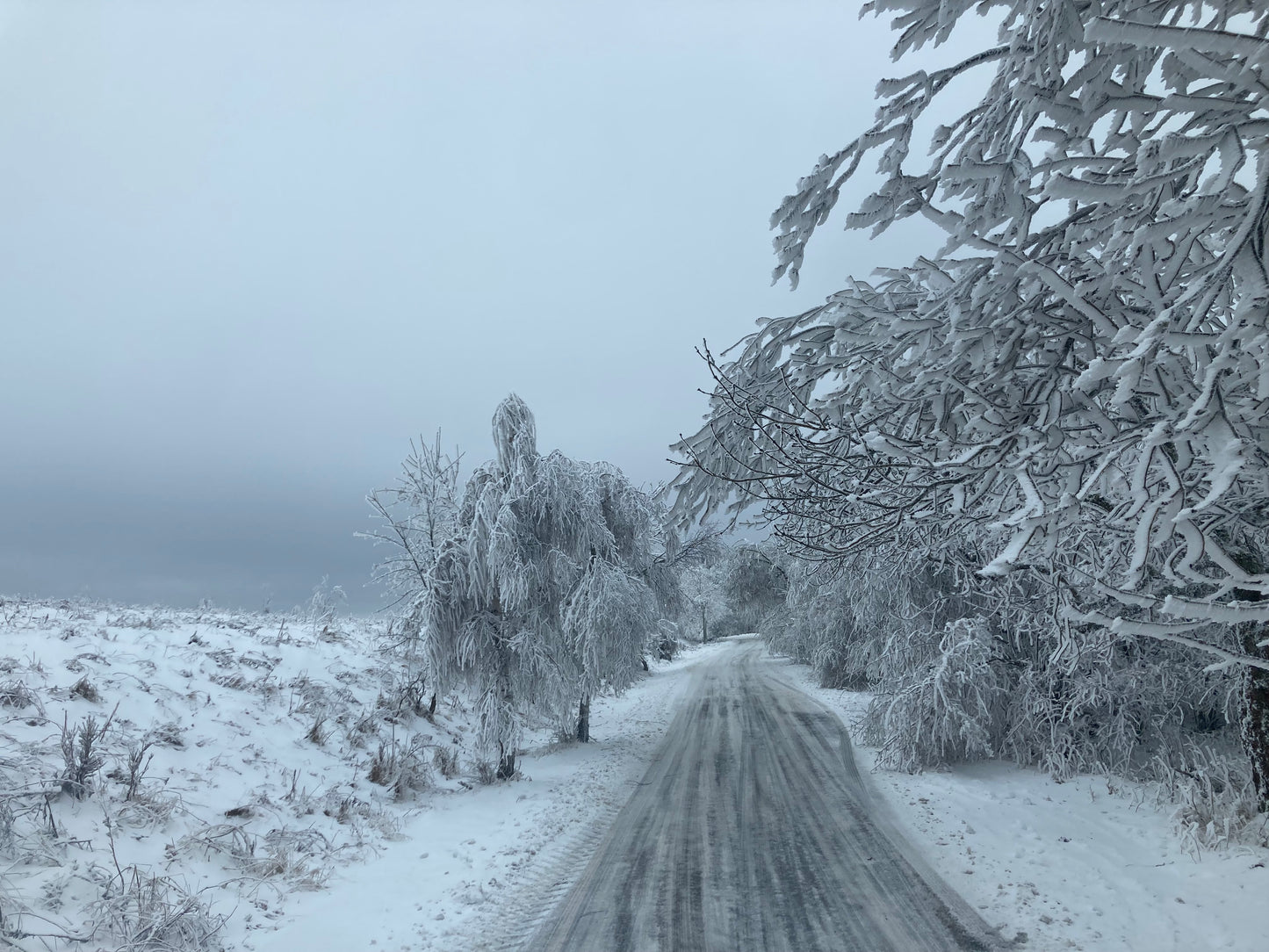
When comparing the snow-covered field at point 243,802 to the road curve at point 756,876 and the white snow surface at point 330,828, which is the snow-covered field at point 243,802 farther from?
the road curve at point 756,876

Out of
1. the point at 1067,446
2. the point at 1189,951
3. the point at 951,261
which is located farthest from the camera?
the point at 1189,951

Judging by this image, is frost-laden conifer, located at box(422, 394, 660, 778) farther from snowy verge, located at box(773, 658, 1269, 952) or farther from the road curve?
snowy verge, located at box(773, 658, 1269, 952)

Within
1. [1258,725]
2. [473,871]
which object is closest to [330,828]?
[473,871]

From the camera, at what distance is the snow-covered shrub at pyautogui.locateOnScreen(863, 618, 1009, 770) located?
10148mm

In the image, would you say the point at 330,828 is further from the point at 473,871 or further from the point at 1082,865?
the point at 1082,865

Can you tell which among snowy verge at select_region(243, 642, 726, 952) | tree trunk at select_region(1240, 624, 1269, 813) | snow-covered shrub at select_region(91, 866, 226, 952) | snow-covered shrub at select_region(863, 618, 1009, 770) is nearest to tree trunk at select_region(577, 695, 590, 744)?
snowy verge at select_region(243, 642, 726, 952)

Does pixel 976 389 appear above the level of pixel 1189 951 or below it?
above

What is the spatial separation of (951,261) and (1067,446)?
988mm

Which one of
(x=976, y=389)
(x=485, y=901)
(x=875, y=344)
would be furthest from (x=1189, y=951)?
(x=485, y=901)

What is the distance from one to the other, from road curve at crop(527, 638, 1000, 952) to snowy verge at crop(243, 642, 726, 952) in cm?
39

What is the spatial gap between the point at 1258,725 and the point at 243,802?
10.3m

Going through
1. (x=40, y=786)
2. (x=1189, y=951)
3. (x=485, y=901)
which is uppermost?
(x=40, y=786)

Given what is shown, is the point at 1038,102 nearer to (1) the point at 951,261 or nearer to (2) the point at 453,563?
(1) the point at 951,261

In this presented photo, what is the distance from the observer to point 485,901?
611 centimetres
